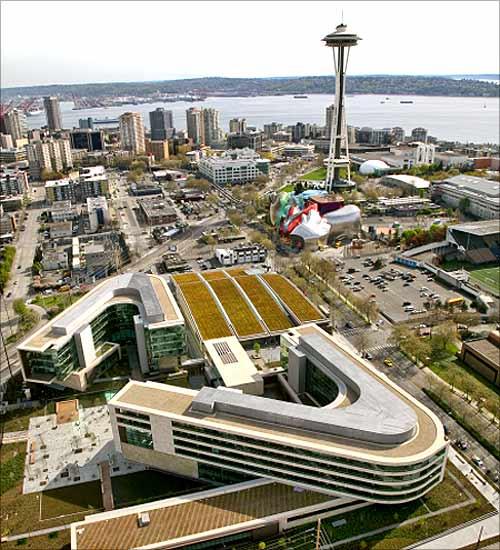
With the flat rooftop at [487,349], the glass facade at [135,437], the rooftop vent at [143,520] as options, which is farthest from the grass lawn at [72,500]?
the flat rooftop at [487,349]

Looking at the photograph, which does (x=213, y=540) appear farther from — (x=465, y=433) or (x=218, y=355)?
(x=465, y=433)

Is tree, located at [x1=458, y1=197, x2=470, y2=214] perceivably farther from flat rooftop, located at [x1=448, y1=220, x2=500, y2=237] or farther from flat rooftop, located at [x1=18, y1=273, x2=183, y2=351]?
flat rooftop, located at [x1=18, y1=273, x2=183, y2=351]

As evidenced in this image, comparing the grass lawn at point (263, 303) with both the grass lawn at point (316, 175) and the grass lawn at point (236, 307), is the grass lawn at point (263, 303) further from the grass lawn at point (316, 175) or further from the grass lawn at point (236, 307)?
the grass lawn at point (316, 175)

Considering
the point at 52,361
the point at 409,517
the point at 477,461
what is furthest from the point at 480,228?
the point at 52,361

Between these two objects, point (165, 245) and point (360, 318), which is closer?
point (360, 318)

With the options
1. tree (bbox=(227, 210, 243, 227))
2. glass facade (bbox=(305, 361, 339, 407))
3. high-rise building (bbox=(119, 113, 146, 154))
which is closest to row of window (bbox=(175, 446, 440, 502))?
glass facade (bbox=(305, 361, 339, 407))

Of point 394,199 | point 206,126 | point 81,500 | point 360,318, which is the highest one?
point 206,126

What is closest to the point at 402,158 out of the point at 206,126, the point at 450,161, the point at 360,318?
the point at 450,161
